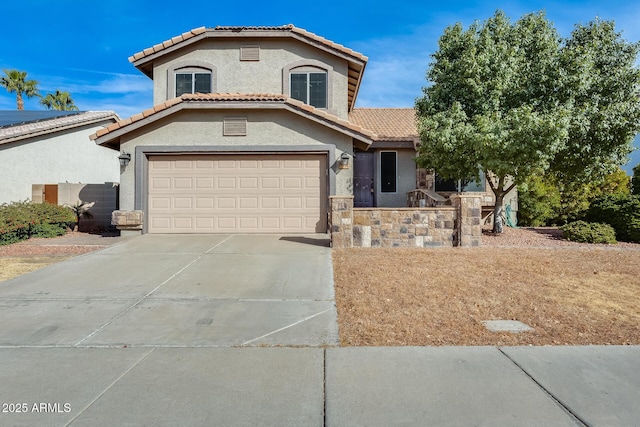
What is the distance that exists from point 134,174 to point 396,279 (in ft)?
29.9

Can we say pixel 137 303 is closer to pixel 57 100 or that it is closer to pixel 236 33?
pixel 236 33

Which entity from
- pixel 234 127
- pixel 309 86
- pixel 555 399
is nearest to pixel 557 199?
pixel 309 86

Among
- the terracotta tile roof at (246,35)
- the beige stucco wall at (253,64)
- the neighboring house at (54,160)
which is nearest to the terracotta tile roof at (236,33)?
the terracotta tile roof at (246,35)

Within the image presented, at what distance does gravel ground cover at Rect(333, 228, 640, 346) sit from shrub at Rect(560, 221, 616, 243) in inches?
50.9

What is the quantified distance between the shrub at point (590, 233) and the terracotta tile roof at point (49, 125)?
65.9 ft

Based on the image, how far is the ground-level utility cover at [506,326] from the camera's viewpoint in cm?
453

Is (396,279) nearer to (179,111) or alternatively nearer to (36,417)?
(36,417)

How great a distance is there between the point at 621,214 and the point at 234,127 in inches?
479

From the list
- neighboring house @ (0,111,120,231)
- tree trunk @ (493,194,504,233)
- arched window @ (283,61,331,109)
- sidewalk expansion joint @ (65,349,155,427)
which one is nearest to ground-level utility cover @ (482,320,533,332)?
sidewalk expansion joint @ (65,349,155,427)

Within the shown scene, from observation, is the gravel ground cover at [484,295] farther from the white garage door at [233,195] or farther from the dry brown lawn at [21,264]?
the dry brown lawn at [21,264]

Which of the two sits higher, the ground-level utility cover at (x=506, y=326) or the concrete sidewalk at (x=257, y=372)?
the ground-level utility cover at (x=506, y=326)

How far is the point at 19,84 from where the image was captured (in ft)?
123

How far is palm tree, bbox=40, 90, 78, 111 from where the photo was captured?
1524 inches

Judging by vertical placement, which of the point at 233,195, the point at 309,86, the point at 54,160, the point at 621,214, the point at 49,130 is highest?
the point at 309,86
